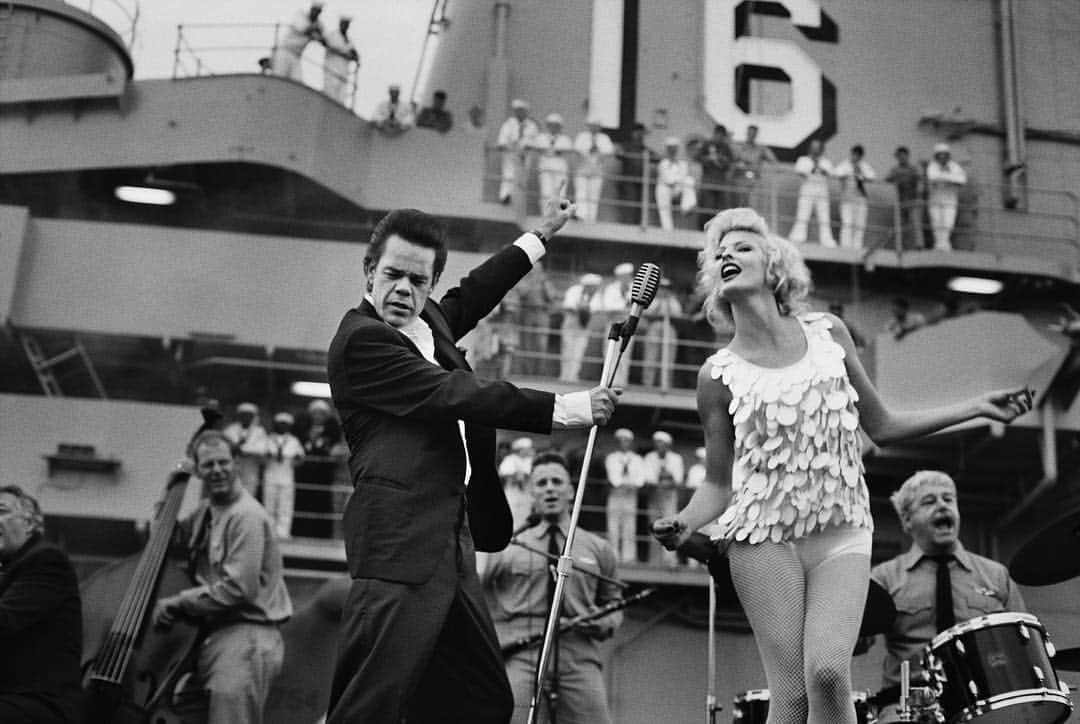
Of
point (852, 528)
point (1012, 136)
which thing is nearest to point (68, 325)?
point (1012, 136)

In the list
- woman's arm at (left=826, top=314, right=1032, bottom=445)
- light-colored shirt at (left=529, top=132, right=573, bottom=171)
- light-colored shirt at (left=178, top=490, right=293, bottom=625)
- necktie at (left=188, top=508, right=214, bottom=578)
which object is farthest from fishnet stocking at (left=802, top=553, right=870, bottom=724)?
light-colored shirt at (left=529, top=132, right=573, bottom=171)

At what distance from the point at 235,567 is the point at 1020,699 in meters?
4.13

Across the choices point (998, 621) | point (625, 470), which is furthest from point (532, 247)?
point (625, 470)

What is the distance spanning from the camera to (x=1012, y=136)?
19891 millimetres

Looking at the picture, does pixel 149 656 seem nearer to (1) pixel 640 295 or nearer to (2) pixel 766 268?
(1) pixel 640 295

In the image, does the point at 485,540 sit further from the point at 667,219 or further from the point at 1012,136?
the point at 1012,136

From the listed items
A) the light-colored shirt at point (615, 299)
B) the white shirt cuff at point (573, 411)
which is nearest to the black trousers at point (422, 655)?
the white shirt cuff at point (573, 411)

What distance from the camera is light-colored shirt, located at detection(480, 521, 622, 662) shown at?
773 cm

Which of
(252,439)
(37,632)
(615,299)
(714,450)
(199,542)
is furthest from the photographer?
(615,299)

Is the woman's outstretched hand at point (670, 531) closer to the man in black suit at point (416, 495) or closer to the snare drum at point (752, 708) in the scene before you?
the man in black suit at point (416, 495)

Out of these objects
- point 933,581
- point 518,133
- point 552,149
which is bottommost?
point 933,581

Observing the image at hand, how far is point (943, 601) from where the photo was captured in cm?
686

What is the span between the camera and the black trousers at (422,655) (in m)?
3.75

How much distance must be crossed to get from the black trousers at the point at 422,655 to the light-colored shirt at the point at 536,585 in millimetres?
3636
